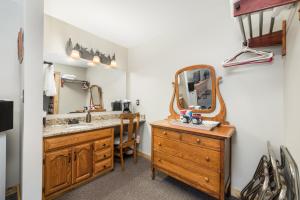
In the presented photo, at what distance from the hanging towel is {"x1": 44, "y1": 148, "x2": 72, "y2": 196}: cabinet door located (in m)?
0.99

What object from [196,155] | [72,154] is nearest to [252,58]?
[196,155]

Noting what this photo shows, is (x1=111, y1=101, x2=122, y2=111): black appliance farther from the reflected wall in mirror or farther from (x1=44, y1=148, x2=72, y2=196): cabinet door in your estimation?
(x1=44, y1=148, x2=72, y2=196): cabinet door

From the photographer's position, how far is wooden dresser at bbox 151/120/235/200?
1.44m

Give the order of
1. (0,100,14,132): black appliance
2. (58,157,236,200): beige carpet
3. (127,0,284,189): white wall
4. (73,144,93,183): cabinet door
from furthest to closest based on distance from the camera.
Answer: (73,144,93,183): cabinet door, (58,157,236,200): beige carpet, (127,0,284,189): white wall, (0,100,14,132): black appliance

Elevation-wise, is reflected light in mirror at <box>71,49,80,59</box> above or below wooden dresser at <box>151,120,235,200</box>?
above

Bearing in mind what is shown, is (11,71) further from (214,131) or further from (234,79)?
(234,79)

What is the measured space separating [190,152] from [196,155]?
0.08 meters

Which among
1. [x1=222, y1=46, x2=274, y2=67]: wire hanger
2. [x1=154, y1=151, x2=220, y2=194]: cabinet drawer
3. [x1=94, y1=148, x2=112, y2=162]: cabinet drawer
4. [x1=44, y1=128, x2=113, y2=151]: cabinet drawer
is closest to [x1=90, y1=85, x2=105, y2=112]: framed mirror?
[x1=44, y1=128, x2=113, y2=151]: cabinet drawer

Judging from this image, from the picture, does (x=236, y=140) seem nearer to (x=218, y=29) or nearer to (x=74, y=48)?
(x=218, y=29)

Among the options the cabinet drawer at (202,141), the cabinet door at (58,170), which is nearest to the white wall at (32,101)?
the cabinet door at (58,170)

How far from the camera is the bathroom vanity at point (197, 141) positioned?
57.6 inches

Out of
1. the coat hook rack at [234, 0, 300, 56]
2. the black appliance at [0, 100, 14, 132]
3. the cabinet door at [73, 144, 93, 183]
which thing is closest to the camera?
the coat hook rack at [234, 0, 300, 56]

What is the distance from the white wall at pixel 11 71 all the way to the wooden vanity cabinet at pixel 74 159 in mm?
680

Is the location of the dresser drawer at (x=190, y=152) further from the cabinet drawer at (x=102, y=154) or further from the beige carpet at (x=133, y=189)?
the cabinet drawer at (x=102, y=154)
